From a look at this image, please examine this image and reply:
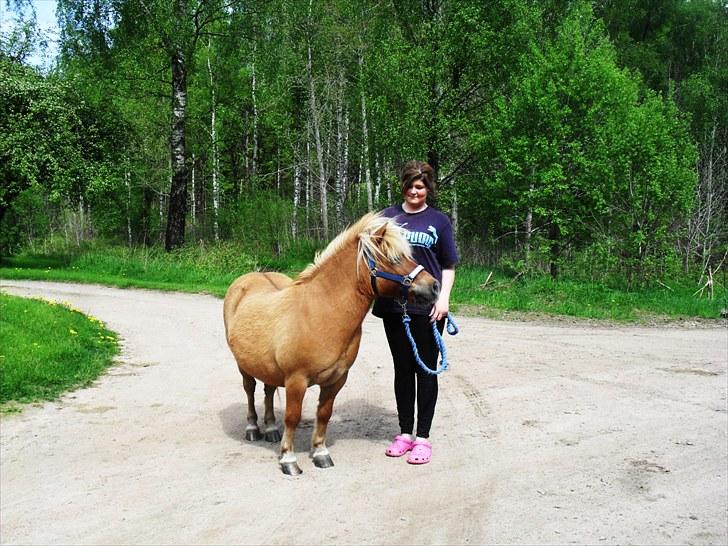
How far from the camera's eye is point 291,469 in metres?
4.53

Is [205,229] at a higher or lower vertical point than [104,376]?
higher

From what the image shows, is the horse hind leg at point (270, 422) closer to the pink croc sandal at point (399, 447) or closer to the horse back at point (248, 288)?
the horse back at point (248, 288)

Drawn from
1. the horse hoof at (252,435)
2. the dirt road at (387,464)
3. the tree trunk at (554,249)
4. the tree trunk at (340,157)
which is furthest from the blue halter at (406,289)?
the tree trunk at (340,157)

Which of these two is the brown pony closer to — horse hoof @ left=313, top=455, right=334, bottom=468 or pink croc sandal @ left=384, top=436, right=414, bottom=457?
horse hoof @ left=313, top=455, right=334, bottom=468

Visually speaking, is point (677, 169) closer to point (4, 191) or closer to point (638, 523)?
point (638, 523)

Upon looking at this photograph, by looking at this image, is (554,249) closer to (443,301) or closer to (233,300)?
(233,300)

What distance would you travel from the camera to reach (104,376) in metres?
7.56

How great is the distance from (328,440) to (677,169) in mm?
13762

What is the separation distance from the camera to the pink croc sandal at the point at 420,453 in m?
4.75

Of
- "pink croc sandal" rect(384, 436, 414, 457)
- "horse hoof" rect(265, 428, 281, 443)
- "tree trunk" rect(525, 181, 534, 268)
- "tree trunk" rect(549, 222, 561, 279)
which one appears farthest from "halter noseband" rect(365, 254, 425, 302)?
"tree trunk" rect(549, 222, 561, 279)

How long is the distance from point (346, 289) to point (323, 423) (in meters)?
1.06

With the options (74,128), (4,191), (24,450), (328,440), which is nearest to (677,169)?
(328,440)

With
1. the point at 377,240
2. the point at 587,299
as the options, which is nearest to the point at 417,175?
the point at 377,240

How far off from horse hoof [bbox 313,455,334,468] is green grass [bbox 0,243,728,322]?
27.7 ft
